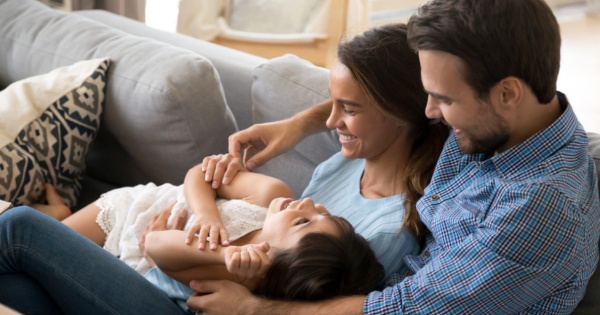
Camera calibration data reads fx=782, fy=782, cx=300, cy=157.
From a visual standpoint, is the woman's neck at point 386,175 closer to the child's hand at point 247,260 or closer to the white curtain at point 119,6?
the child's hand at point 247,260

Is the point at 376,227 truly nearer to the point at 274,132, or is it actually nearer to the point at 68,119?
the point at 274,132

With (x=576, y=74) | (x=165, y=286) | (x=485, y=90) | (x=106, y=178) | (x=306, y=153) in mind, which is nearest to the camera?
(x=485, y=90)

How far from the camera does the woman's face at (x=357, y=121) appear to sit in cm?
178

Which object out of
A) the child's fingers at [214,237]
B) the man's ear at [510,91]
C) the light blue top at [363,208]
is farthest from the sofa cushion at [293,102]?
the man's ear at [510,91]

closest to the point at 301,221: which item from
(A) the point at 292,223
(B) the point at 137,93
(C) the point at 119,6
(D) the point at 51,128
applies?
(A) the point at 292,223

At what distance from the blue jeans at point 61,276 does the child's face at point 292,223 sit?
0.28m

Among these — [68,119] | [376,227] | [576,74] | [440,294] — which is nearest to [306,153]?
[376,227]

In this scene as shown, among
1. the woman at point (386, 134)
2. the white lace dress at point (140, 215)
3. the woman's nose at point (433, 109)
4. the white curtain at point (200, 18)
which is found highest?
the woman's nose at point (433, 109)

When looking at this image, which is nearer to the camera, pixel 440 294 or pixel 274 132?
pixel 440 294

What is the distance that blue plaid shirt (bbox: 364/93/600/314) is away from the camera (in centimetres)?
134

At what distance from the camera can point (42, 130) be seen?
230cm

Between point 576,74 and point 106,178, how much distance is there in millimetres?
3166

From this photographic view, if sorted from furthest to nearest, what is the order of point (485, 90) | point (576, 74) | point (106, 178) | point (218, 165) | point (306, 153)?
point (576, 74) < point (106, 178) < point (306, 153) < point (218, 165) < point (485, 90)

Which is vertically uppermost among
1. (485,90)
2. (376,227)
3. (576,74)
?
(485,90)
